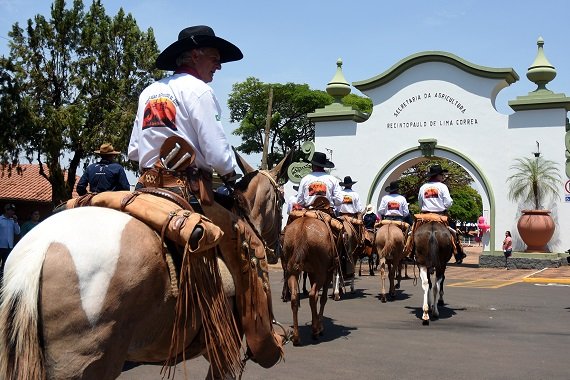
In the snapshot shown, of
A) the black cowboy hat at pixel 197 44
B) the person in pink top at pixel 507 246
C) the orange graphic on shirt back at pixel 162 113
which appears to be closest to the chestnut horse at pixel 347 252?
the black cowboy hat at pixel 197 44

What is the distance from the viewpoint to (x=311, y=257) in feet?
28.5

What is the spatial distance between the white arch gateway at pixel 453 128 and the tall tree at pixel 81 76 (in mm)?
8984

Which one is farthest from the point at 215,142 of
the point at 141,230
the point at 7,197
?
the point at 7,197

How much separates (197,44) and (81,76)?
26039 millimetres

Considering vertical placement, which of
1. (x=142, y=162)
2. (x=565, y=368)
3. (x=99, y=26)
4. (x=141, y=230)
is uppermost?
(x=99, y=26)

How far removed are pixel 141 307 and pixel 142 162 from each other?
110cm

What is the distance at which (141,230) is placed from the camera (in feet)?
10.6

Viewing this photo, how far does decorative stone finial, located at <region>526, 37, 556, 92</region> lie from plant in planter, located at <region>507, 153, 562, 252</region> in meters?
2.74

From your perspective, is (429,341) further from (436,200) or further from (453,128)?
(453,128)

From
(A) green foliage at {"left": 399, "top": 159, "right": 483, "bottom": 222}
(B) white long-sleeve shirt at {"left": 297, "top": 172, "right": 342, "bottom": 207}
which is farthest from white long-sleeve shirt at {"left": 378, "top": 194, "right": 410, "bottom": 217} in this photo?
(A) green foliage at {"left": 399, "top": 159, "right": 483, "bottom": 222}

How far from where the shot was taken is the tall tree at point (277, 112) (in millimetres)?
54250

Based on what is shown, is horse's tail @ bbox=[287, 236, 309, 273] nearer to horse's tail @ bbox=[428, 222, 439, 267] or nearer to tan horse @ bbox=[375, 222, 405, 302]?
horse's tail @ bbox=[428, 222, 439, 267]

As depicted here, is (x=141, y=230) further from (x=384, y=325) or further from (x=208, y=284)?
(x=384, y=325)

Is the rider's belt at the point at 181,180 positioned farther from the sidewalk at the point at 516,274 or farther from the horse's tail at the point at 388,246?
the sidewalk at the point at 516,274
